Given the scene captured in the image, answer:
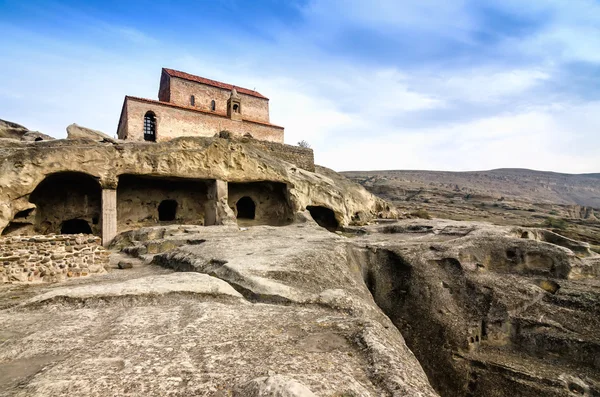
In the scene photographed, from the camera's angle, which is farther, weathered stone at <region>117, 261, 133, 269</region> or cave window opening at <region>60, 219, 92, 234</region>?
cave window opening at <region>60, 219, 92, 234</region>

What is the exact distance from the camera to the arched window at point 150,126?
23.5m

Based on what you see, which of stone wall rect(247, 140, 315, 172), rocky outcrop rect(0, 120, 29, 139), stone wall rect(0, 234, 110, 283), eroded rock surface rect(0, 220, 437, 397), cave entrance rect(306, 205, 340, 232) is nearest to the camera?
eroded rock surface rect(0, 220, 437, 397)

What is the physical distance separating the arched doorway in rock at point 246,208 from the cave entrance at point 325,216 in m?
2.75

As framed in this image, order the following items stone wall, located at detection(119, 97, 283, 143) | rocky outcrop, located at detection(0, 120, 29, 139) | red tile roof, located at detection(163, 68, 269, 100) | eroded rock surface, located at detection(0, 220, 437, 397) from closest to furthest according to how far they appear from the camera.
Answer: eroded rock surface, located at detection(0, 220, 437, 397) → rocky outcrop, located at detection(0, 120, 29, 139) → stone wall, located at detection(119, 97, 283, 143) → red tile roof, located at detection(163, 68, 269, 100)

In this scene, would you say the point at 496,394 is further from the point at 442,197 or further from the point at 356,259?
the point at 442,197

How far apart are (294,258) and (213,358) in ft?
10.0

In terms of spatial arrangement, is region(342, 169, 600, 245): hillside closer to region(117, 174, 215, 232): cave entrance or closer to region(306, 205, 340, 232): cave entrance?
region(306, 205, 340, 232): cave entrance

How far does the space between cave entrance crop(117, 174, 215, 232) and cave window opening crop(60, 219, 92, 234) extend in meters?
1.41

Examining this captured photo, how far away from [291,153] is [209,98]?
1441cm

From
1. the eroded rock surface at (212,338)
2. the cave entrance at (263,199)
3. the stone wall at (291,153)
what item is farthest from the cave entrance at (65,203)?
the eroded rock surface at (212,338)

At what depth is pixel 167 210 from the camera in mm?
15359

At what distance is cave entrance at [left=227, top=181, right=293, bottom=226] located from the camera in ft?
49.6

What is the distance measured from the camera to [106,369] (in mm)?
2326

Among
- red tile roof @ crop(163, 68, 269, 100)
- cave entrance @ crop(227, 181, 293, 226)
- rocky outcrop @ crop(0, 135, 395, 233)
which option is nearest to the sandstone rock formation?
rocky outcrop @ crop(0, 135, 395, 233)
